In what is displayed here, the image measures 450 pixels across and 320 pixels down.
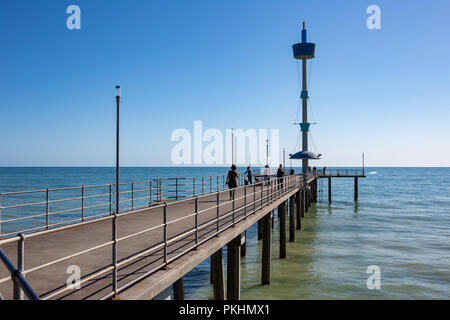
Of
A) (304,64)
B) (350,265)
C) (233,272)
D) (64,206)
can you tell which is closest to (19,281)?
(233,272)

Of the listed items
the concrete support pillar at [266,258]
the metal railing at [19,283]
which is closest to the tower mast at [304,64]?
the concrete support pillar at [266,258]

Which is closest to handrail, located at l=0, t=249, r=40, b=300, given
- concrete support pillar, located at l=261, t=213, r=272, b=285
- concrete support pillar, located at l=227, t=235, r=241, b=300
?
concrete support pillar, located at l=227, t=235, r=241, b=300

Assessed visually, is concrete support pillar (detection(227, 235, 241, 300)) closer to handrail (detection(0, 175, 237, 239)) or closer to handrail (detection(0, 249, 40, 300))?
handrail (detection(0, 175, 237, 239))

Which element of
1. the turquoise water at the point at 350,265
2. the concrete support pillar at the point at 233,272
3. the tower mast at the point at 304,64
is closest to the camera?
the concrete support pillar at the point at 233,272

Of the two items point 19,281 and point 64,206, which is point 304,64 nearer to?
point 64,206

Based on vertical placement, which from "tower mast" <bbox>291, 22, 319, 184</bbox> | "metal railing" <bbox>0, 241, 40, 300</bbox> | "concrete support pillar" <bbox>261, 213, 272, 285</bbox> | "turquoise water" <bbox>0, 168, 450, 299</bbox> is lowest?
"turquoise water" <bbox>0, 168, 450, 299</bbox>

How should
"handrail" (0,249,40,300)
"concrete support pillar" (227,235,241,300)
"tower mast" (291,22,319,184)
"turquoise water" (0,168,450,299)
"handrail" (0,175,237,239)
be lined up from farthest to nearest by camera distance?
"tower mast" (291,22,319,184) < "turquoise water" (0,168,450,299) < "concrete support pillar" (227,235,241,300) < "handrail" (0,175,237,239) < "handrail" (0,249,40,300)

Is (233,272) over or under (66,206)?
over

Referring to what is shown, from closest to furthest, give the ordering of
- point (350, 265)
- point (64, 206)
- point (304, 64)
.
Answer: point (350, 265) → point (304, 64) → point (64, 206)

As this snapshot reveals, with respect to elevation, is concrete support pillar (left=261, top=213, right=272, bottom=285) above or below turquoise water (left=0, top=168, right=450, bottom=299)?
above

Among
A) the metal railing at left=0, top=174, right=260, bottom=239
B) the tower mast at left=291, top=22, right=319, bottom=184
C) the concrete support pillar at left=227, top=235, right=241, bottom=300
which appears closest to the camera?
the metal railing at left=0, top=174, right=260, bottom=239

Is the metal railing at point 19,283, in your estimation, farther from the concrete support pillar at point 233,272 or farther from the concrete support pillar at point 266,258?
the concrete support pillar at point 266,258
